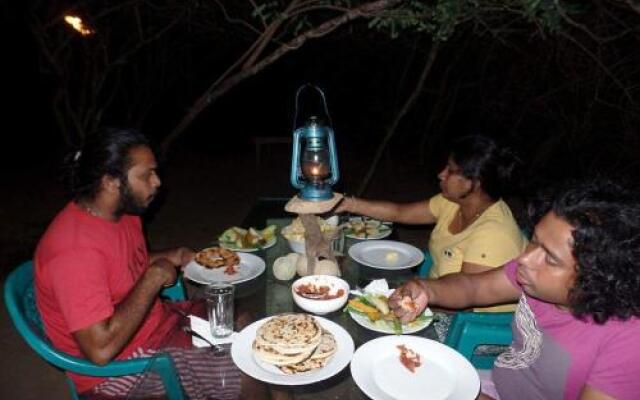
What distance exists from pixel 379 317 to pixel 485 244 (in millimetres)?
822

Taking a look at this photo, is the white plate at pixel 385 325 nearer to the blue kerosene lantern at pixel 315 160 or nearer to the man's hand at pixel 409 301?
the man's hand at pixel 409 301

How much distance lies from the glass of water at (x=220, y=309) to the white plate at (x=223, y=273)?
41cm

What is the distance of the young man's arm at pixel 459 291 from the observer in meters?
2.26

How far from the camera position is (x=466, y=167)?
2.79 meters

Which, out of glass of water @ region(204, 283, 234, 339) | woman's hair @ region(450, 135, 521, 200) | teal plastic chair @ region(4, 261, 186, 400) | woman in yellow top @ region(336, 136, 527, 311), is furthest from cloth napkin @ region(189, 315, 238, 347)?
woman's hair @ region(450, 135, 521, 200)

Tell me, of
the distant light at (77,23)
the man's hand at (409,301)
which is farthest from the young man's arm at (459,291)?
the distant light at (77,23)

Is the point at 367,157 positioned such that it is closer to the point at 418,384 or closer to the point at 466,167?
the point at 466,167

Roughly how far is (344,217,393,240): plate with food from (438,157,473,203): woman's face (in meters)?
0.61

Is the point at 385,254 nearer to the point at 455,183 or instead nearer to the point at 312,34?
the point at 455,183

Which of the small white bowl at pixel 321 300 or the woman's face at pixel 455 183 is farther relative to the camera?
the woman's face at pixel 455 183

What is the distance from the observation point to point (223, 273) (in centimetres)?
263

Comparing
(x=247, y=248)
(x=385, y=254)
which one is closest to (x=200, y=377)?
(x=247, y=248)

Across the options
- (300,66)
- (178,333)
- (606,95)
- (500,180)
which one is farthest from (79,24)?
(300,66)

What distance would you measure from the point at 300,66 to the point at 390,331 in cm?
1478
